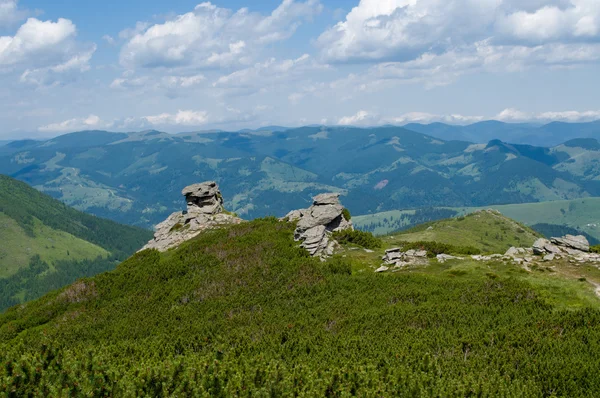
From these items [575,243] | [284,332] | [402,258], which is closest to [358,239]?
[402,258]

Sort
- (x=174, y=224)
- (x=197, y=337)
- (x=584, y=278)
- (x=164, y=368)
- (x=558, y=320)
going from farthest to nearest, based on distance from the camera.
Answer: (x=174, y=224) < (x=584, y=278) < (x=197, y=337) < (x=558, y=320) < (x=164, y=368)

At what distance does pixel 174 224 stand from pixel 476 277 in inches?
2706

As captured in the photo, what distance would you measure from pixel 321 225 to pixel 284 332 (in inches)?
1301

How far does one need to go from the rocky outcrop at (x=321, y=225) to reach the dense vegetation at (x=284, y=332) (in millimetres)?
3381

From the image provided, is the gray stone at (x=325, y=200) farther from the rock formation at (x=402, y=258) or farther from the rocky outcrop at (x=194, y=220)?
the rock formation at (x=402, y=258)

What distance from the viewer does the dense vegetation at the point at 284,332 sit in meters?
23.8

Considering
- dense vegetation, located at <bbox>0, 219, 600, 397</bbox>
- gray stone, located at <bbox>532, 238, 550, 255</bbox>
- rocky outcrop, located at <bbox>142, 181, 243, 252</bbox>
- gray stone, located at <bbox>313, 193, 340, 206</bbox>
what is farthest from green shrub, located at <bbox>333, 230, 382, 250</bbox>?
rocky outcrop, located at <bbox>142, 181, 243, 252</bbox>

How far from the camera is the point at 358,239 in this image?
7244cm

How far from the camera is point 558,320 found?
35.7 m

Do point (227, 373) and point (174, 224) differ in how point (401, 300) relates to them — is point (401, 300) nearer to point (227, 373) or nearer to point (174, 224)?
point (227, 373)

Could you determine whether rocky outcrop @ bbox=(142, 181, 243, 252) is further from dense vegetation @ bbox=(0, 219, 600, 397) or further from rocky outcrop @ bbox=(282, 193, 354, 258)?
rocky outcrop @ bbox=(282, 193, 354, 258)

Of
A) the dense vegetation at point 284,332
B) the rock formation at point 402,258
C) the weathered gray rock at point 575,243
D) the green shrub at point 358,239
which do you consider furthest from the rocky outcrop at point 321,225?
the weathered gray rock at point 575,243

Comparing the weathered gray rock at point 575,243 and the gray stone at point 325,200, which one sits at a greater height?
the gray stone at point 325,200

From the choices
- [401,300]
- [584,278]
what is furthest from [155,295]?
[584,278]
